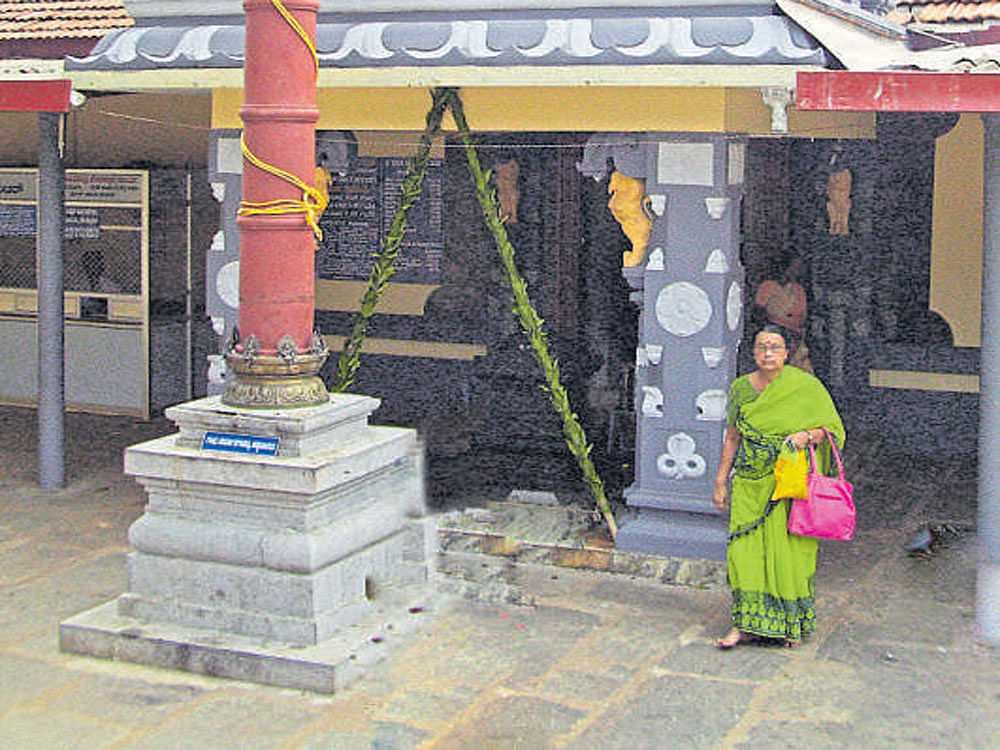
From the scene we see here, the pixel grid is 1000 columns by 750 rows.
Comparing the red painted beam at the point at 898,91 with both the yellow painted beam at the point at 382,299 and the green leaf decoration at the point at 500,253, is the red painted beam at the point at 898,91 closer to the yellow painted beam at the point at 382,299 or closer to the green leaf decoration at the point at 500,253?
the green leaf decoration at the point at 500,253

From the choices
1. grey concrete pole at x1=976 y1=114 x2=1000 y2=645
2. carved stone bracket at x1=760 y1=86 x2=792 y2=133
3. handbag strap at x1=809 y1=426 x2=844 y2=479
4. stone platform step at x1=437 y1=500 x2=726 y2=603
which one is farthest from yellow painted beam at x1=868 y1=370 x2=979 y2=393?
handbag strap at x1=809 y1=426 x2=844 y2=479

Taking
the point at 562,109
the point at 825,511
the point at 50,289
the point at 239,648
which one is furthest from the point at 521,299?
the point at 50,289

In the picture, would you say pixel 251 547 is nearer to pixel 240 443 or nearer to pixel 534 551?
pixel 240 443

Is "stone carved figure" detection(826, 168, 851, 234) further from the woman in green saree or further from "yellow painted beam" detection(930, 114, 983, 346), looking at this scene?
the woman in green saree

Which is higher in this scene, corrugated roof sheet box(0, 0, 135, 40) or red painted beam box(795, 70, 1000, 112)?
corrugated roof sheet box(0, 0, 135, 40)

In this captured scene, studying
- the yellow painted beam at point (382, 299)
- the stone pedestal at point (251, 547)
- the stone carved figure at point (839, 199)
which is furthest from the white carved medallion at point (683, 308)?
the yellow painted beam at point (382, 299)

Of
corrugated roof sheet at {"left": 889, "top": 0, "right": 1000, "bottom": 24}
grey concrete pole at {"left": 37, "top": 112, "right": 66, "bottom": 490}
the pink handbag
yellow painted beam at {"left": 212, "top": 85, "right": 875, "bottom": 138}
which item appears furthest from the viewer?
corrugated roof sheet at {"left": 889, "top": 0, "right": 1000, "bottom": 24}

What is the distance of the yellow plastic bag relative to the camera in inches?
268

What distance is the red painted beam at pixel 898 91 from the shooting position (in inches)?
258

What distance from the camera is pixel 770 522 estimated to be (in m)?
6.92

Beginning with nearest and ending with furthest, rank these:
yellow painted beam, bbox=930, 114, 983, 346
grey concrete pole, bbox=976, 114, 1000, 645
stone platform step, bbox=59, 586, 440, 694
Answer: stone platform step, bbox=59, 586, 440, 694 → grey concrete pole, bbox=976, 114, 1000, 645 → yellow painted beam, bbox=930, 114, 983, 346

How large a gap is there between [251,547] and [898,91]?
3.67 meters

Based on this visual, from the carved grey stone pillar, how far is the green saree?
3.74 feet

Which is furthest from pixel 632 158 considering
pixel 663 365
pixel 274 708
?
pixel 274 708
